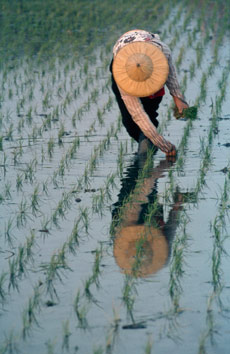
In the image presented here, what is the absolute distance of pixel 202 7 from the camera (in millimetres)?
15773

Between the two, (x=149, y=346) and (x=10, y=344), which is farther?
(x=10, y=344)

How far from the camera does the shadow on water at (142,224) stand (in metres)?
4.07

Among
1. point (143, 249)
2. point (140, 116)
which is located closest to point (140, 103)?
point (140, 116)

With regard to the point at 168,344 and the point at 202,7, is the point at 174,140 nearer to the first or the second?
the point at 168,344

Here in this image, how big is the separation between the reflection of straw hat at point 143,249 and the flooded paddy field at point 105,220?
0.03 ft

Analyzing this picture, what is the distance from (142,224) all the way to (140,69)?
1.41 meters

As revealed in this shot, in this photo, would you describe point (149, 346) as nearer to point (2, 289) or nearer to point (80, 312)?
point (80, 312)

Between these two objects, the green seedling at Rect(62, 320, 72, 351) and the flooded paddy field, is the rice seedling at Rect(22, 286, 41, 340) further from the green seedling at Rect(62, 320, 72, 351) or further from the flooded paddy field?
the green seedling at Rect(62, 320, 72, 351)

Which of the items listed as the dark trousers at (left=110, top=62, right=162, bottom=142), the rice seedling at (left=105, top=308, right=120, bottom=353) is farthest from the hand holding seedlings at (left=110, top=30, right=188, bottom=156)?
the rice seedling at (left=105, top=308, right=120, bottom=353)

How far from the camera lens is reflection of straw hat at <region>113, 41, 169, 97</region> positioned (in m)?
5.67

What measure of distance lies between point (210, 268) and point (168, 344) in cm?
91

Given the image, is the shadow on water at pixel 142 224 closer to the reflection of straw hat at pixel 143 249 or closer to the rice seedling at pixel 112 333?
the reflection of straw hat at pixel 143 249

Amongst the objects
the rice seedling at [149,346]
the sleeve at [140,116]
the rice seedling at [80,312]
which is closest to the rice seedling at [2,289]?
the rice seedling at [80,312]

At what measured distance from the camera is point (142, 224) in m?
4.71
